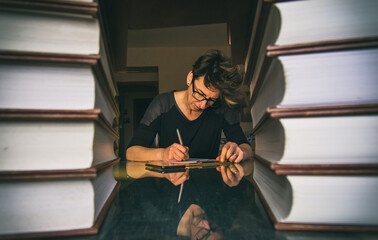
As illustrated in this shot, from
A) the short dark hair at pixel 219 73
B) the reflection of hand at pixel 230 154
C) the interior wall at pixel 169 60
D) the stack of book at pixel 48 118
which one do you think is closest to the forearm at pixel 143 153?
the reflection of hand at pixel 230 154

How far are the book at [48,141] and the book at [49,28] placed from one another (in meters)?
0.10

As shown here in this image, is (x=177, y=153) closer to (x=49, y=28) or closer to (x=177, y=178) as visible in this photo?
(x=177, y=178)

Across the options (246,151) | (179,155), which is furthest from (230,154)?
(246,151)

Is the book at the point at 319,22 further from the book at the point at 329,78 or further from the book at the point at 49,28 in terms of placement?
the book at the point at 49,28

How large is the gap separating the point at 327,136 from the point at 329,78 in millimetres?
76

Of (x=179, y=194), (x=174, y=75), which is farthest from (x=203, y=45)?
(x=179, y=194)

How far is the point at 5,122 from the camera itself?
32 centimetres

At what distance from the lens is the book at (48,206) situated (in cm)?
31

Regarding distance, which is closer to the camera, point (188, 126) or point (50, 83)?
point (50, 83)

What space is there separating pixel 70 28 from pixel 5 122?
0.15 m

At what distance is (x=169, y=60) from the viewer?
5.36 m

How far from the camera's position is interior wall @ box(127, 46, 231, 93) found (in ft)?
17.5

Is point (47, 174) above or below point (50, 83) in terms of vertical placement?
below

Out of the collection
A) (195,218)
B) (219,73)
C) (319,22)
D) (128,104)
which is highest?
(128,104)
